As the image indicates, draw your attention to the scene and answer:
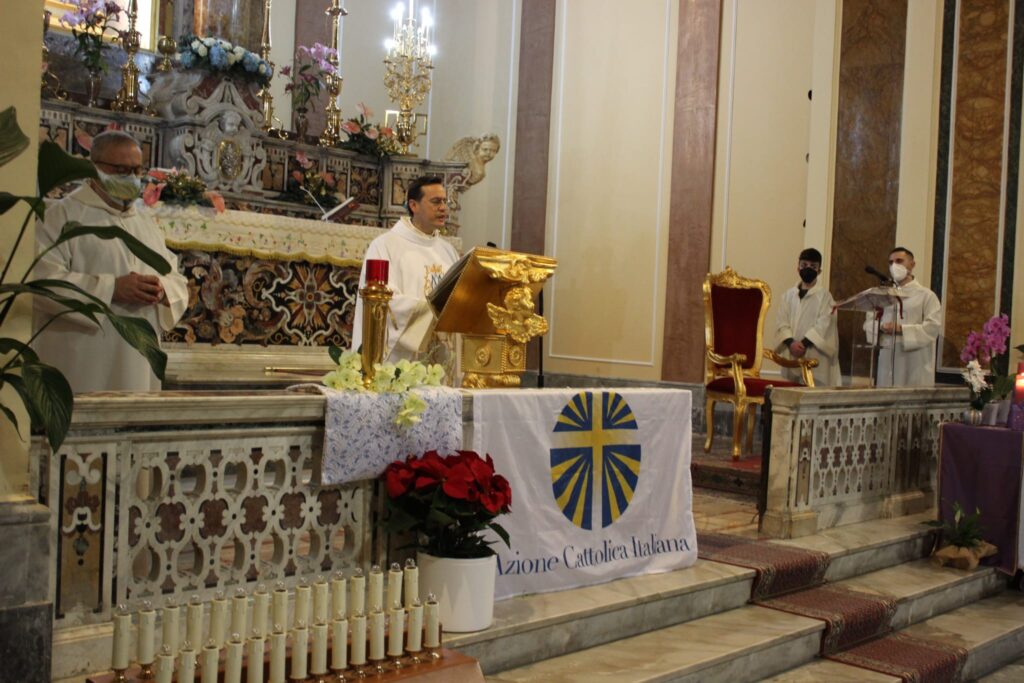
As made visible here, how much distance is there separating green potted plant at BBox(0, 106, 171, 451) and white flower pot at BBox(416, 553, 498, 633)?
1.32 metres

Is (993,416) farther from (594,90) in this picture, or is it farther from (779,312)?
(594,90)

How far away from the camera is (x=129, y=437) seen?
284 centimetres

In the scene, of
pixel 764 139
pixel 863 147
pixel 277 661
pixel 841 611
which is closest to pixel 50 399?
pixel 277 661

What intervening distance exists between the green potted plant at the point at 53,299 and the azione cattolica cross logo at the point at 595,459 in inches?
76.0

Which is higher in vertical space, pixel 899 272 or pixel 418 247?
pixel 899 272

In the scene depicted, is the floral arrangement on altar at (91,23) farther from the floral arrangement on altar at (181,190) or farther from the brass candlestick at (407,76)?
the brass candlestick at (407,76)

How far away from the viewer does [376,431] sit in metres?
3.36

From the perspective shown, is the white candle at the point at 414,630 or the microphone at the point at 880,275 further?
the microphone at the point at 880,275

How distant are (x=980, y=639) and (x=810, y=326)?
3.11m

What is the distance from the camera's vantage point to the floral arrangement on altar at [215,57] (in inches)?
266

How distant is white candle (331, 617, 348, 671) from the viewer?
2.67 m

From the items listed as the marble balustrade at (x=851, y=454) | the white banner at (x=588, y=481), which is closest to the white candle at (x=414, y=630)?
the white banner at (x=588, y=481)

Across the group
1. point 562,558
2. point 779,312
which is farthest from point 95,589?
point 779,312

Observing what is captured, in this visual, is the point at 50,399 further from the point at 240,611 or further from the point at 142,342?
the point at 240,611
